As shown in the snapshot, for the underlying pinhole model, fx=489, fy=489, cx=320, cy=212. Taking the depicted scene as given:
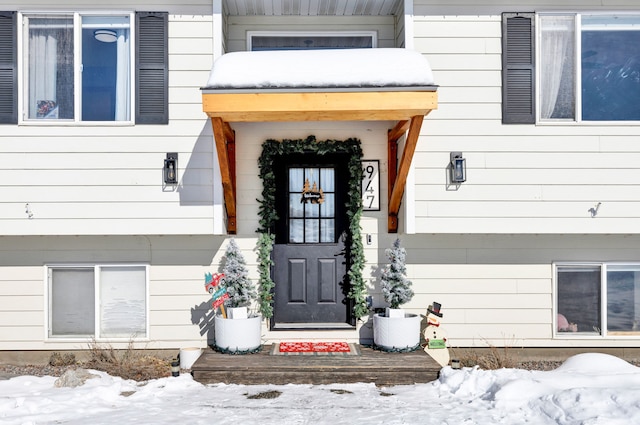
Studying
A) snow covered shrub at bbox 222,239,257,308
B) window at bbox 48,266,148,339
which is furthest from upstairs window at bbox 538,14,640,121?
window at bbox 48,266,148,339

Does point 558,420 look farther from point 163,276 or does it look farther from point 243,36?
point 243,36

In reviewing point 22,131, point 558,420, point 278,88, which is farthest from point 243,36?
point 558,420

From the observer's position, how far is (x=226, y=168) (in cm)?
515

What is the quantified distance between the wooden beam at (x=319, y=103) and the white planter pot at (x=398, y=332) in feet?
7.27

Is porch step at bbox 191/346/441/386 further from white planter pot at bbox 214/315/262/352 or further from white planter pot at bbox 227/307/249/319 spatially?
white planter pot at bbox 227/307/249/319

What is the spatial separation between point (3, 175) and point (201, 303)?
254 cm

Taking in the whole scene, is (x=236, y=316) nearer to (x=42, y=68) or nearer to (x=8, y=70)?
(x=42, y=68)

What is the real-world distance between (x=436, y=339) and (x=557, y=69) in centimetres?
328

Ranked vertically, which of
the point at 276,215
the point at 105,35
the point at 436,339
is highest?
the point at 105,35

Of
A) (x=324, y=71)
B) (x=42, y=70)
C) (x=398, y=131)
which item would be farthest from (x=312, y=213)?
(x=42, y=70)

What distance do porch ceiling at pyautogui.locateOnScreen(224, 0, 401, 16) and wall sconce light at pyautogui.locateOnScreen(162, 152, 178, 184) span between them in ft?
6.22

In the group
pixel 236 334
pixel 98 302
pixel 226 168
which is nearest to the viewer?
pixel 226 168

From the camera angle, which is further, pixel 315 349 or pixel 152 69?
pixel 315 349

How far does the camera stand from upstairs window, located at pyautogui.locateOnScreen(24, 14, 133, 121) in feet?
17.5
